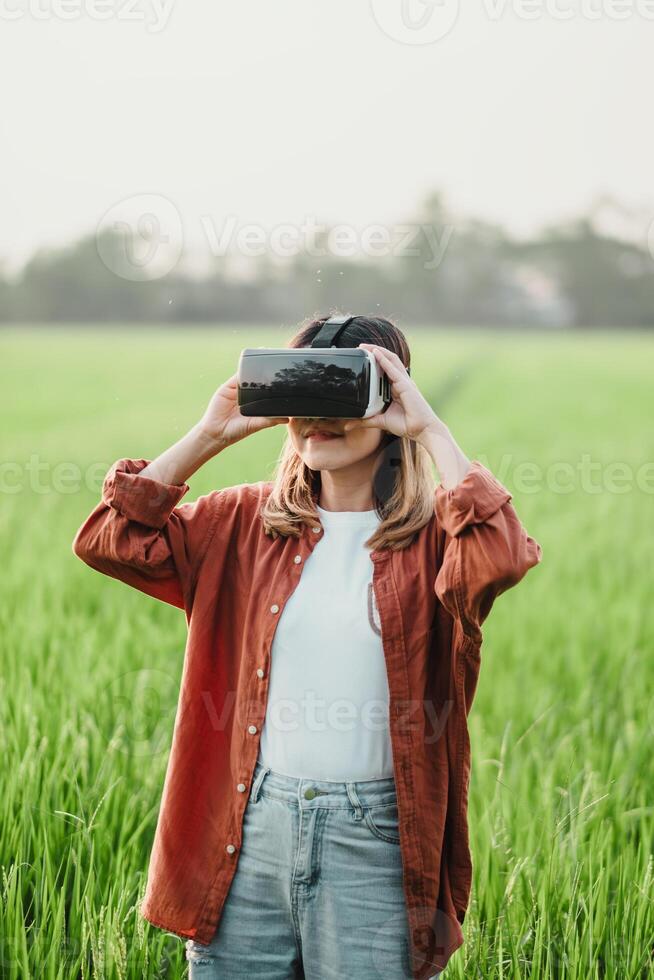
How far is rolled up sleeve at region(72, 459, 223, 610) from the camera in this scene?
1.62 metres

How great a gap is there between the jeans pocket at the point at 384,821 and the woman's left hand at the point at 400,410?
0.54 m

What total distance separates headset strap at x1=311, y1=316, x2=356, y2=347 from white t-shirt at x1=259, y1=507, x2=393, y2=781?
0.34 meters

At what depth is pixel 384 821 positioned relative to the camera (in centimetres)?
155

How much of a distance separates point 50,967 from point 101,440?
8272mm

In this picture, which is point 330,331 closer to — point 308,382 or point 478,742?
point 308,382

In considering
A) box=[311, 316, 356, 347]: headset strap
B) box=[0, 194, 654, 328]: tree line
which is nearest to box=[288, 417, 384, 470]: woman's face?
box=[311, 316, 356, 347]: headset strap

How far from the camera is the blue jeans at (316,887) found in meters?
1.52

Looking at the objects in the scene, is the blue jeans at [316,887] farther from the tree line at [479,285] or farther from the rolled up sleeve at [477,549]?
the tree line at [479,285]

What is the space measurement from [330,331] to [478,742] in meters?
2.00

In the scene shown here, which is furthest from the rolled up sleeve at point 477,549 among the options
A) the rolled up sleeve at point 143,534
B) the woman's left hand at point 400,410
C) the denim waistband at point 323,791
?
the rolled up sleeve at point 143,534

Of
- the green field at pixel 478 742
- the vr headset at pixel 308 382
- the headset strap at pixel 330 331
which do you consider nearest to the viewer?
the vr headset at pixel 308 382

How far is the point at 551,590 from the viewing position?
→ 5.21m

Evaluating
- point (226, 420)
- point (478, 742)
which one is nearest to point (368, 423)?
point (226, 420)

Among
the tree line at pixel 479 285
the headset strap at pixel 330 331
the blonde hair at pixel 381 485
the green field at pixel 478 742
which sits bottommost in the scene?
the green field at pixel 478 742
